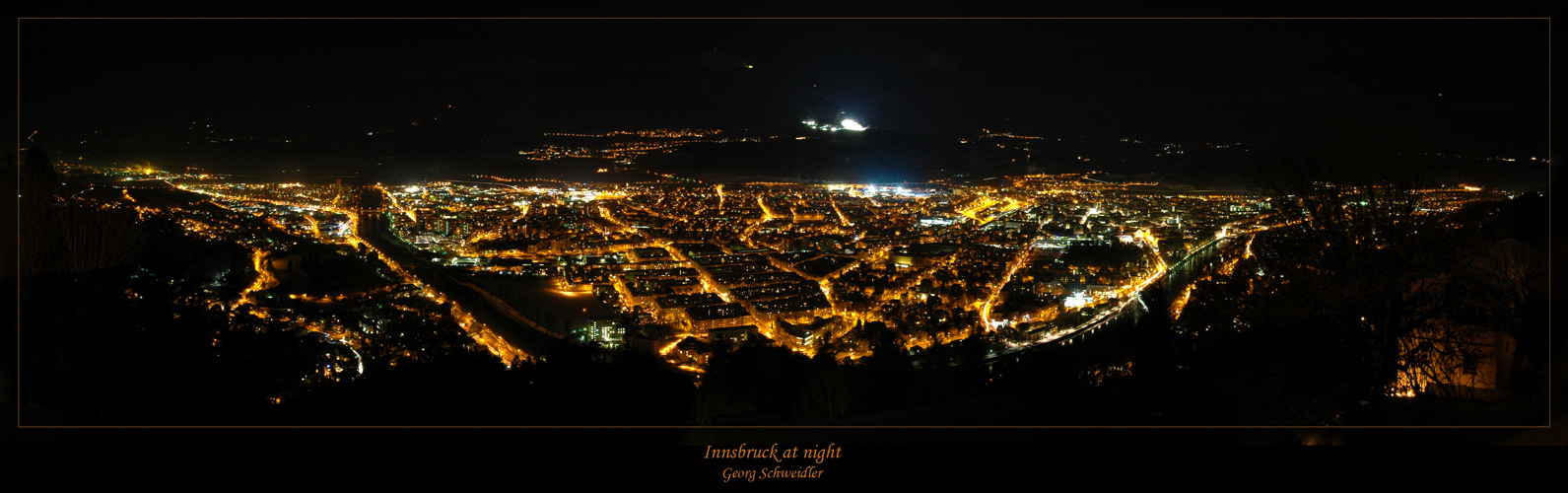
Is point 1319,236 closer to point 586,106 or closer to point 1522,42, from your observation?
point 1522,42

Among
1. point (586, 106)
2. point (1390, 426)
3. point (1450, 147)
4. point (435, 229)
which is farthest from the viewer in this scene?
point (435, 229)

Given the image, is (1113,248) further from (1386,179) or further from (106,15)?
(106,15)

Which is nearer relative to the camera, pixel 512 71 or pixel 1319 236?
pixel 1319 236

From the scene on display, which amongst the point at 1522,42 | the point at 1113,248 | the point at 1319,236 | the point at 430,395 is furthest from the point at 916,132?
the point at 430,395

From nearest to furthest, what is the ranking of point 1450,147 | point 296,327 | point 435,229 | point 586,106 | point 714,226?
point 1450,147 → point 296,327 → point 586,106 → point 435,229 → point 714,226

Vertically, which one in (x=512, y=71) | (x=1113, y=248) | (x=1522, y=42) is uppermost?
(x=1522, y=42)

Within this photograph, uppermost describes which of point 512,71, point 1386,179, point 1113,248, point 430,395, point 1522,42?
point 1522,42

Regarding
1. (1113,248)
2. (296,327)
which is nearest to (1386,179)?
(1113,248)

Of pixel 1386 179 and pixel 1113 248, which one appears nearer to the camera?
pixel 1386 179

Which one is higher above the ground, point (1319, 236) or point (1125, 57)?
point (1125, 57)
